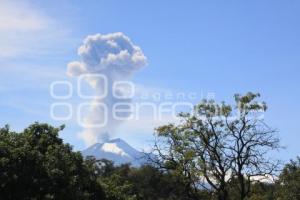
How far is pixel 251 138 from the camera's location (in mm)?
39594

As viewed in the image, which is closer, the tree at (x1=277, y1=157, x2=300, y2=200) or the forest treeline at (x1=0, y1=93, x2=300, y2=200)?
the forest treeline at (x1=0, y1=93, x2=300, y2=200)

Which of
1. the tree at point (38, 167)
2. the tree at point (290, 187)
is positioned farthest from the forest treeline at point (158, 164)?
the tree at point (290, 187)

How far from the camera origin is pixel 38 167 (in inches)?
1219

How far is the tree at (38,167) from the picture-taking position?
29.6 m

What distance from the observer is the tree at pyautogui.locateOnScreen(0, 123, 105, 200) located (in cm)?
2964

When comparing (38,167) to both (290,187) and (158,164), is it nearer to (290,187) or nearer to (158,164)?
(158,164)

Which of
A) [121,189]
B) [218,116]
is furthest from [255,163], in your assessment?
[121,189]

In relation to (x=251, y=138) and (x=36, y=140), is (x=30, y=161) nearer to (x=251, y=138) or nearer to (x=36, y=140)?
(x=36, y=140)

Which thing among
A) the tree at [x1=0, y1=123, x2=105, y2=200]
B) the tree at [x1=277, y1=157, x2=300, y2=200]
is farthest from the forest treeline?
the tree at [x1=277, y1=157, x2=300, y2=200]

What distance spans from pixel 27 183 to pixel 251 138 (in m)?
16.7

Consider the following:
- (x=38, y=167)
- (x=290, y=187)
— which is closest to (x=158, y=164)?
(x=38, y=167)

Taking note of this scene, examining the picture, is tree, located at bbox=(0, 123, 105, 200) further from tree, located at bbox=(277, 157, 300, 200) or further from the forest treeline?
tree, located at bbox=(277, 157, 300, 200)

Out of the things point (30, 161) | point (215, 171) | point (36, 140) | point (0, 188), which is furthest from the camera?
point (215, 171)

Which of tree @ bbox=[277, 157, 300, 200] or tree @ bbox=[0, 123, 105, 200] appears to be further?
tree @ bbox=[277, 157, 300, 200]
